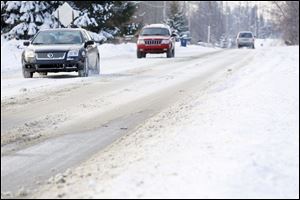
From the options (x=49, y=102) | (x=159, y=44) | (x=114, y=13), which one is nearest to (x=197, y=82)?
(x=49, y=102)

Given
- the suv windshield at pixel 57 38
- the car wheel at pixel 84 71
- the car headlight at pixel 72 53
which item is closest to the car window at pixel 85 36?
the suv windshield at pixel 57 38

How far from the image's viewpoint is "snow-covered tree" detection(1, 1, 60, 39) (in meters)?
36.8

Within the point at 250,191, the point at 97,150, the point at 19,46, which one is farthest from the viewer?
the point at 19,46

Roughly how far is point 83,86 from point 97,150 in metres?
7.79

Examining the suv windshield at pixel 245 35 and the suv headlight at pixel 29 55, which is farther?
the suv windshield at pixel 245 35

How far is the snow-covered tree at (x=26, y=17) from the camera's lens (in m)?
36.8

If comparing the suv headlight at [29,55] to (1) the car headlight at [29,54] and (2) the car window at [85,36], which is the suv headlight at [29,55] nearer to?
(1) the car headlight at [29,54]

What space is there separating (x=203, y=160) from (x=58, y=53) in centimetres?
1261

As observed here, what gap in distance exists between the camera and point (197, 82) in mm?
15445

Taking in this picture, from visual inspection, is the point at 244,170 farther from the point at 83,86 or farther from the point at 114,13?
the point at 114,13

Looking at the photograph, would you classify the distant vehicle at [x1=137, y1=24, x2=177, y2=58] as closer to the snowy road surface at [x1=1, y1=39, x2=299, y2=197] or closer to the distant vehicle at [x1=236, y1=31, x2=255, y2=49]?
the snowy road surface at [x1=1, y1=39, x2=299, y2=197]

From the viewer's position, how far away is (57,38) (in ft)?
59.6

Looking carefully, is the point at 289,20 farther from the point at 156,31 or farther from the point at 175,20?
the point at 156,31

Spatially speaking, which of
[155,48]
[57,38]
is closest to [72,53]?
A: [57,38]
